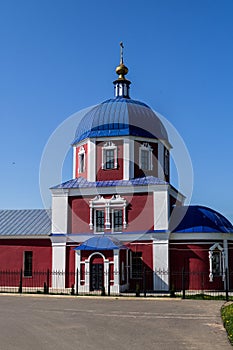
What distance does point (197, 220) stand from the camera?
80.6 ft

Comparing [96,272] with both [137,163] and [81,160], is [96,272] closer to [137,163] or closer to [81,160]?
[137,163]

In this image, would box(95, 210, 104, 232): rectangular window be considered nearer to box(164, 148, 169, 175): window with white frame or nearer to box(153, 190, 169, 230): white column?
box(153, 190, 169, 230): white column

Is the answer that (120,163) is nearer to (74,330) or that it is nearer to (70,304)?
(70,304)

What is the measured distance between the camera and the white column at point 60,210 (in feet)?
82.2

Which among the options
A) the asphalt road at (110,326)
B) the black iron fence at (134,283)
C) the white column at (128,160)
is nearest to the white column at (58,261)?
the black iron fence at (134,283)

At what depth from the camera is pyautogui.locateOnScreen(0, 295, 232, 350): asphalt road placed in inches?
350

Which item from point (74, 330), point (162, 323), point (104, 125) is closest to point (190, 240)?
point (104, 125)

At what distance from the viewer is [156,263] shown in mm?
23609

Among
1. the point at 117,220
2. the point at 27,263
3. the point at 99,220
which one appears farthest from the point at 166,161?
the point at 27,263

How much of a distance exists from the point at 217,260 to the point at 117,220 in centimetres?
560

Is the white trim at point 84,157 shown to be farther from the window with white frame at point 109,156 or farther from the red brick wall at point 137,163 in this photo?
the red brick wall at point 137,163

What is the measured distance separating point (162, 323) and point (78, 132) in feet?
55.4

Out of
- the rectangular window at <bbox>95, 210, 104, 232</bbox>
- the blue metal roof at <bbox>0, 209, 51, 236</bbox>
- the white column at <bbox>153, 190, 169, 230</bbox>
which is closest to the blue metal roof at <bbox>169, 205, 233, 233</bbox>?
the white column at <bbox>153, 190, 169, 230</bbox>

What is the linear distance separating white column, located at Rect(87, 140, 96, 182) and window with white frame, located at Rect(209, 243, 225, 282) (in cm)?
744
